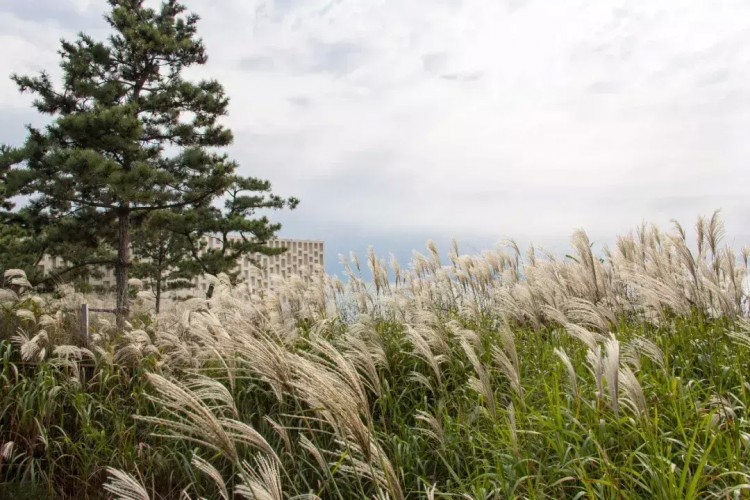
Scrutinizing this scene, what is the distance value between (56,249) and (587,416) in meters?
18.1

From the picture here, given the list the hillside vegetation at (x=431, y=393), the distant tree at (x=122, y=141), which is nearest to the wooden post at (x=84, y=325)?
the hillside vegetation at (x=431, y=393)

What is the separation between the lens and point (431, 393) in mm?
4613

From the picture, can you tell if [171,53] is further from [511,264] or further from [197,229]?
[511,264]

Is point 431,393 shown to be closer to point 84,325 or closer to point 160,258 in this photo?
point 84,325

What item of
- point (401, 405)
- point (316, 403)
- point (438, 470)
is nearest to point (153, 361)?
point (401, 405)

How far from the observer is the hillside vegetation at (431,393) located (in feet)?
7.87

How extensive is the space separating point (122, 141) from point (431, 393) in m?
14.2

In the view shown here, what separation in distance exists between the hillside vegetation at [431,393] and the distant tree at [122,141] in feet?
35.7

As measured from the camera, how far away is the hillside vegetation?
240cm

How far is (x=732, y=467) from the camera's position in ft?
8.64

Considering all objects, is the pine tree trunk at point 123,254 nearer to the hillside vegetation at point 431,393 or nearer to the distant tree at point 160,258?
the distant tree at point 160,258

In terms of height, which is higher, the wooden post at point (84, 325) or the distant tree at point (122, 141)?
the distant tree at point (122, 141)

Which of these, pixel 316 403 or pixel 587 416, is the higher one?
pixel 316 403

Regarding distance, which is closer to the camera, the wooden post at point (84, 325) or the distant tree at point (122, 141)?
the wooden post at point (84, 325)
